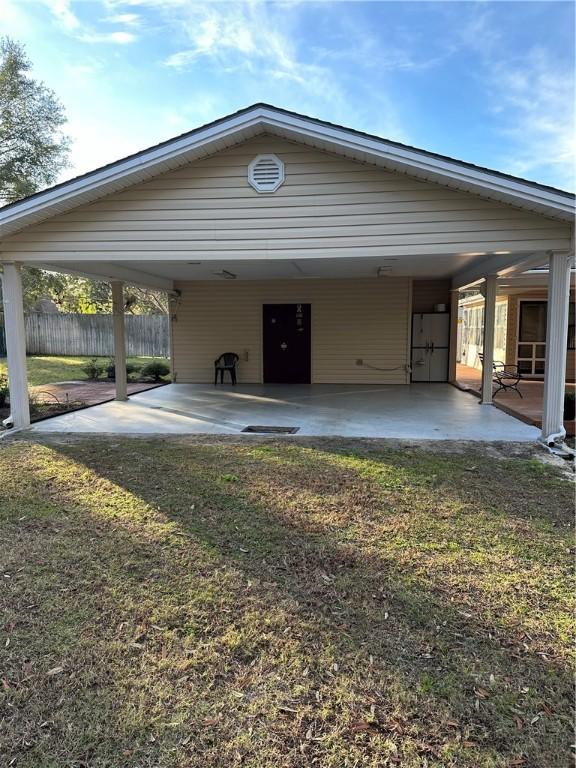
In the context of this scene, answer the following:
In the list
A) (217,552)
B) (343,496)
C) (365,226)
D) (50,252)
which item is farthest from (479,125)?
(217,552)

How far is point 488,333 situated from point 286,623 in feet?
24.5

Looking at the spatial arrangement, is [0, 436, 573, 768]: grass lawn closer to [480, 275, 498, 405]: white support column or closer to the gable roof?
the gable roof

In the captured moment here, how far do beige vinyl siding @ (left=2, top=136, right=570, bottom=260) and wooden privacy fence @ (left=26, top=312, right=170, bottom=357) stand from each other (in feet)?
46.7

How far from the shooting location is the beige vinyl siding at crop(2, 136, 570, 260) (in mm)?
5895

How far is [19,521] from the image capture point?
3744mm

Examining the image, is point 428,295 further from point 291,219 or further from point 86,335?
point 86,335

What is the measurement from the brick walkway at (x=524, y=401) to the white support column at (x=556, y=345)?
880mm

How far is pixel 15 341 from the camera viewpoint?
22.1 feet

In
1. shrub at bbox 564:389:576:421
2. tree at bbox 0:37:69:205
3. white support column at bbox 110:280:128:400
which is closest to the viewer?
shrub at bbox 564:389:576:421

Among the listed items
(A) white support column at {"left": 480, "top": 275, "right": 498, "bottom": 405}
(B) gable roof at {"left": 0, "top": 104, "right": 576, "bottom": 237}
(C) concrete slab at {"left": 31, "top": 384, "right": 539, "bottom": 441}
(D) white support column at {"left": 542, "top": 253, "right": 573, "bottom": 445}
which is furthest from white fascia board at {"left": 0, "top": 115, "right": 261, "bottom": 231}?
(A) white support column at {"left": 480, "top": 275, "right": 498, "bottom": 405}

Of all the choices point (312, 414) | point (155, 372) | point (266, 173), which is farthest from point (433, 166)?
point (155, 372)

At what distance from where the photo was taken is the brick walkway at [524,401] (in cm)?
730

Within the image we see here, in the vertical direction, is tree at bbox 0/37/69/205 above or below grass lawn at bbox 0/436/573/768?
above

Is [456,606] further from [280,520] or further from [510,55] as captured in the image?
[510,55]
